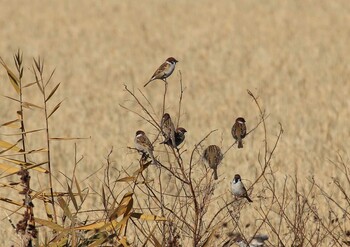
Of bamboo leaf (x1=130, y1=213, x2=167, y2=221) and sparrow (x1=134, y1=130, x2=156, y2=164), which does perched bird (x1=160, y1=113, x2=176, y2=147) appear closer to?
sparrow (x1=134, y1=130, x2=156, y2=164)

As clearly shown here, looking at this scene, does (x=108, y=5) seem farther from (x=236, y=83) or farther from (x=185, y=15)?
(x=236, y=83)

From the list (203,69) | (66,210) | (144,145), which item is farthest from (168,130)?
(203,69)

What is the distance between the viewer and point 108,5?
33125 millimetres

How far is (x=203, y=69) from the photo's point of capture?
71.8ft

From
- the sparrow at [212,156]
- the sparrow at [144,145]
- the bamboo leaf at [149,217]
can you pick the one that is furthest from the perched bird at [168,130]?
the bamboo leaf at [149,217]

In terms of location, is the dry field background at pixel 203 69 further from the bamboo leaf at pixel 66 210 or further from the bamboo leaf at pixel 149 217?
the bamboo leaf at pixel 66 210

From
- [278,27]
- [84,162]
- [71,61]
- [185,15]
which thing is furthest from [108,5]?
[84,162]

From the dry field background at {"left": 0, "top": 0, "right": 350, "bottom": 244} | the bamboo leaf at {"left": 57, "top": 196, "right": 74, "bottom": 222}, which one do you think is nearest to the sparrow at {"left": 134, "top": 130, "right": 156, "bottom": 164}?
the bamboo leaf at {"left": 57, "top": 196, "right": 74, "bottom": 222}

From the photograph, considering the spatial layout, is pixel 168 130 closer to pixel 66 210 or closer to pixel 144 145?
pixel 144 145

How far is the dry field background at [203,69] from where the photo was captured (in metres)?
13.6

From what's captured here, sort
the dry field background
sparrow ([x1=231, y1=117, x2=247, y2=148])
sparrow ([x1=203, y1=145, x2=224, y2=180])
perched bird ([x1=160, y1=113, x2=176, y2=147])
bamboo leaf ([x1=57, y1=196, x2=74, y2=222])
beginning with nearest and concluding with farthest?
perched bird ([x1=160, y1=113, x2=176, y2=147])
bamboo leaf ([x1=57, y1=196, x2=74, y2=222])
sparrow ([x1=203, y1=145, x2=224, y2=180])
sparrow ([x1=231, y1=117, x2=247, y2=148])
the dry field background

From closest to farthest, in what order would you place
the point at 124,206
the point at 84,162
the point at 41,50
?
the point at 124,206 < the point at 84,162 < the point at 41,50

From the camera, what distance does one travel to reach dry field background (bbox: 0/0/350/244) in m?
13.6

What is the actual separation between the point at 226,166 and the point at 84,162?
1.94 m
